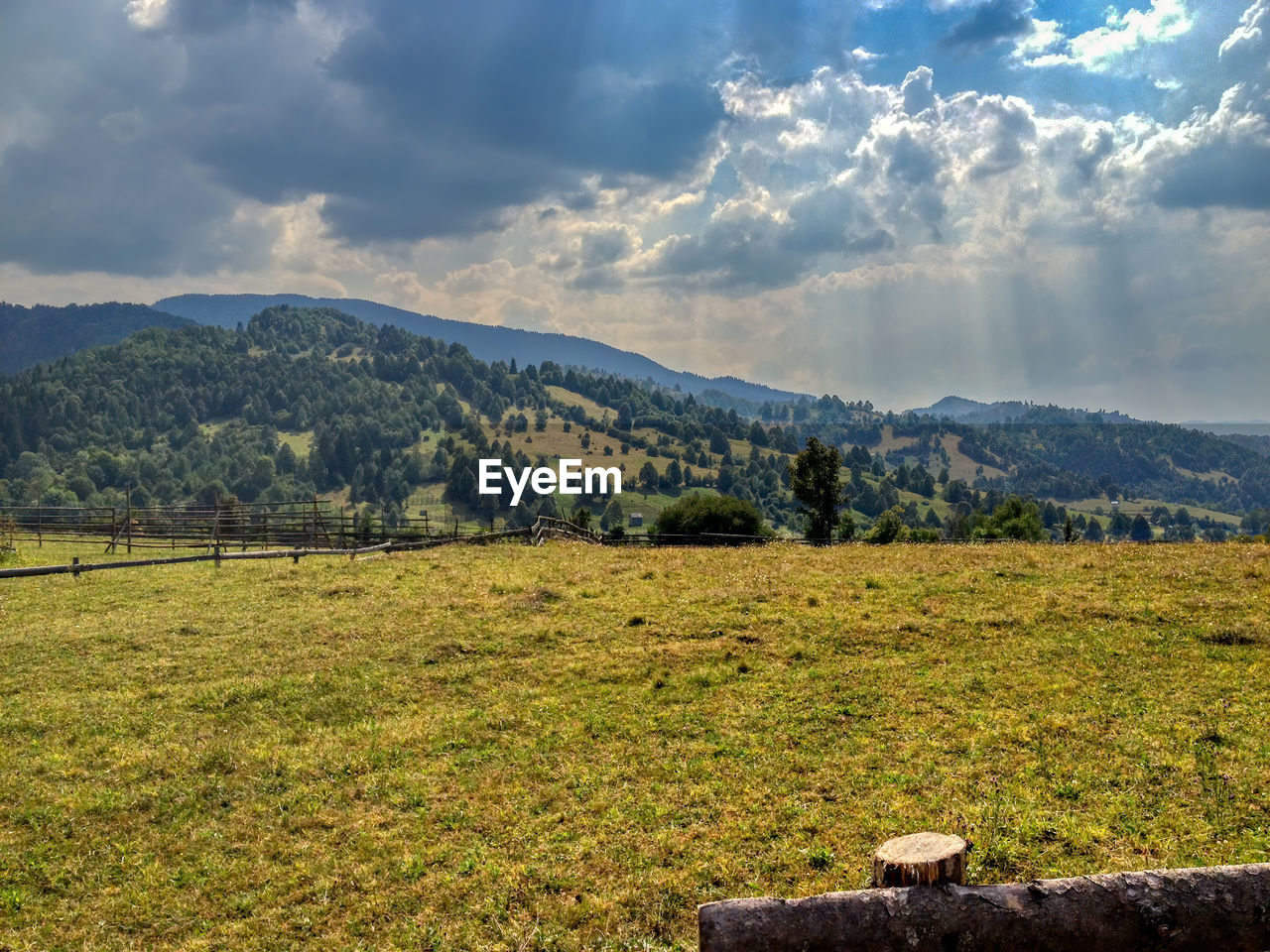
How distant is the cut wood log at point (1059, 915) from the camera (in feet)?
18.2

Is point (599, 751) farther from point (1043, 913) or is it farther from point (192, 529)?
point (192, 529)

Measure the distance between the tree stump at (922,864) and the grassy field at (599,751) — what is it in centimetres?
448

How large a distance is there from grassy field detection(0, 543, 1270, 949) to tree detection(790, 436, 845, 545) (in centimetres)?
5430

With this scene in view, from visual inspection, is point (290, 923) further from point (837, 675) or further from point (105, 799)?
point (837, 675)

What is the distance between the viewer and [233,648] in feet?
73.4

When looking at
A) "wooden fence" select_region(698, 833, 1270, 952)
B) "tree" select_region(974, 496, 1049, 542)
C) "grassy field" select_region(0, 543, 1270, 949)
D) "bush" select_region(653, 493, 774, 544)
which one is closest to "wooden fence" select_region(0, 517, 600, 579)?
"grassy field" select_region(0, 543, 1270, 949)

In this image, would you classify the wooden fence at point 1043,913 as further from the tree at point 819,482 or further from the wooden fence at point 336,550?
the tree at point 819,482

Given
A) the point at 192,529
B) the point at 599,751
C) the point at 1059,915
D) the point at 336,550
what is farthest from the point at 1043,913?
the point at 192,529

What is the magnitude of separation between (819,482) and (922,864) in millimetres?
77756

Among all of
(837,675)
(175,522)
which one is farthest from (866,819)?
(175,522)

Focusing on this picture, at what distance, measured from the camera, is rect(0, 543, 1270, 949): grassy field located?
1064 centimetres

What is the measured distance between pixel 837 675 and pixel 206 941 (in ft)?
44.0

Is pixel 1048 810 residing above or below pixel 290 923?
above

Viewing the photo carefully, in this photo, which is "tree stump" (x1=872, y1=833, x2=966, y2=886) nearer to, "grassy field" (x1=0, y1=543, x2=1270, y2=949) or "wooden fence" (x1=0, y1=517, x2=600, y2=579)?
"grassy field" (x1=0, y1=543, x2=1270, y2=949)
